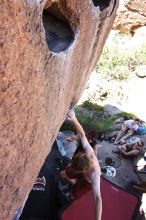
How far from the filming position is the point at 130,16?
13.7m

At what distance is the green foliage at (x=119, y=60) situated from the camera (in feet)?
40.1

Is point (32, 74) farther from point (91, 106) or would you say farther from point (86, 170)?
point (91, 106)

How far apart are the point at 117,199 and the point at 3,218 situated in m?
Result: 3.35

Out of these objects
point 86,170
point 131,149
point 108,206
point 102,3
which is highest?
point 102,3

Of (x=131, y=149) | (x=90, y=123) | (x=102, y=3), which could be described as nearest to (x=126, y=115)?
(x=90, y=123)

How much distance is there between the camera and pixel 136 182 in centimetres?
714

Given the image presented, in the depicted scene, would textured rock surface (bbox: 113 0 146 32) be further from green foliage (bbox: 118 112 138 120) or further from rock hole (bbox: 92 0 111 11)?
rock hole (bbox: 92 0 111 11)

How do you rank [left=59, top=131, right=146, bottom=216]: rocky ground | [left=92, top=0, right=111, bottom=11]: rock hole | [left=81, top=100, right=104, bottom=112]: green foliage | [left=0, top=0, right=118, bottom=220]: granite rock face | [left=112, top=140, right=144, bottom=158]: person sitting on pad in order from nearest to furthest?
1. [left=0, top=0, right=118, bottom=220]: granite rock face
2. [left=92, top=0, right=111, bottom=11]: rock hole
3. [left=59, top=131, right=146, bottom=216]: rocky ground
4. [left=112, top=140, right=144, bottom=158]: person sitting on pad
5. [left=81, top=100, right=104, bottom=112]: green foliage

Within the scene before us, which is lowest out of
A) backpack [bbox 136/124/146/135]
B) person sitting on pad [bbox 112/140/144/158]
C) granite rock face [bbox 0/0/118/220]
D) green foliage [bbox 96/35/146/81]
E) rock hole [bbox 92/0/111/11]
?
person sitting on pad [bbox 112/140/144/158]

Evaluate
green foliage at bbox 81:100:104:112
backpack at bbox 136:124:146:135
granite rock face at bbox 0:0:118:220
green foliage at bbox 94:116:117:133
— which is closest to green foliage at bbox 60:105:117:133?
green foliage at bbox 94:116:117:133

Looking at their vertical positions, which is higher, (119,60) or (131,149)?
(119,60)

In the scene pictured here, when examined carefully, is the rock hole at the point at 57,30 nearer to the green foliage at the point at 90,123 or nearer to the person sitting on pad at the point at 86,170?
the person sitting on pad at the point at 86,170

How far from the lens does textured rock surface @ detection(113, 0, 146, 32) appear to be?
13.4 m

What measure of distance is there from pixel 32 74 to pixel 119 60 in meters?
11.1
